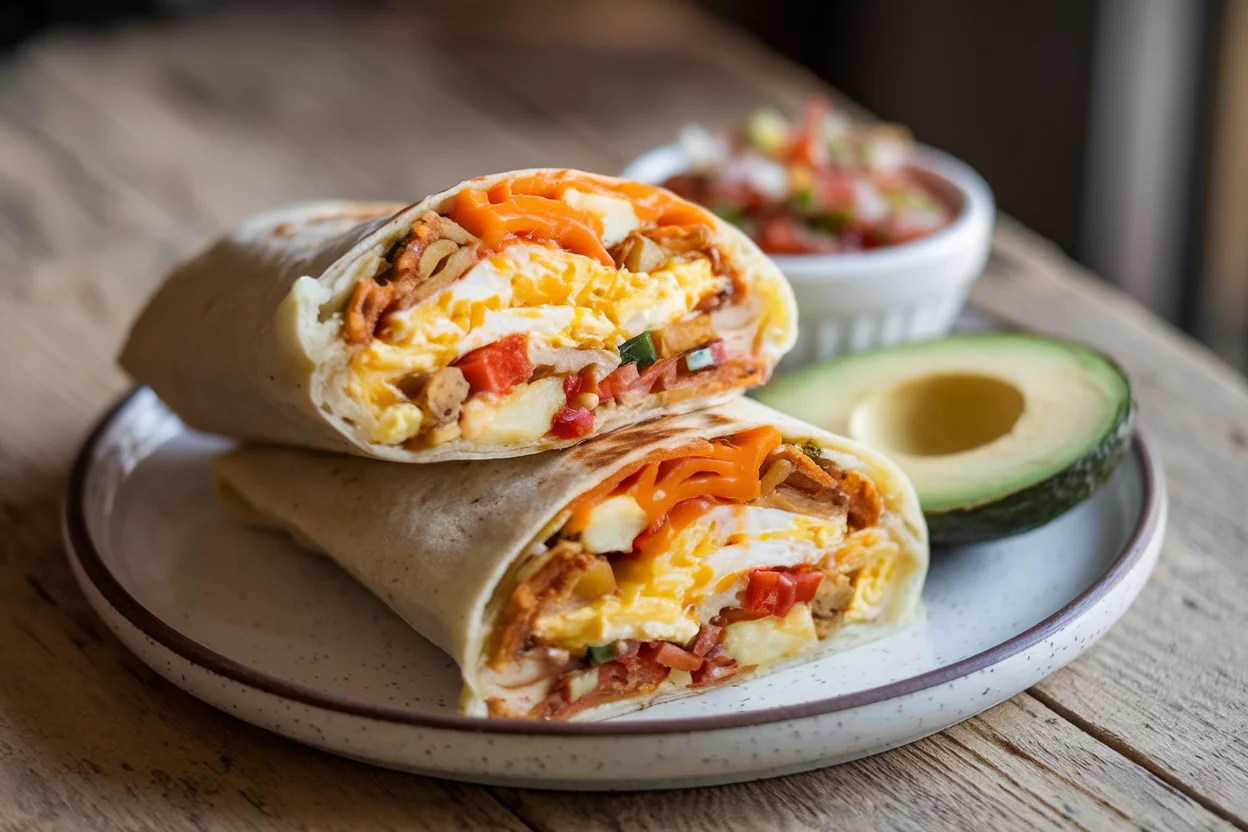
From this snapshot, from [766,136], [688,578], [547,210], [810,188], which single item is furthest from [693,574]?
[766,136]

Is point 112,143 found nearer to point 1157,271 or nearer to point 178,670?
point 178,670

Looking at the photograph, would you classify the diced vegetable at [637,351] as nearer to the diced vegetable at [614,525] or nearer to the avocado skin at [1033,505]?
the diced vegetable at [614,525]

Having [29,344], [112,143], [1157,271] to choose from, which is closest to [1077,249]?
[1157,271]

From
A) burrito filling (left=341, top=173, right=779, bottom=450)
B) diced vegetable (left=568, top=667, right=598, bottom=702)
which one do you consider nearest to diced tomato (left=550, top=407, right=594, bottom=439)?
burrito filling (left=341, top=173, right=779, bottom=450)

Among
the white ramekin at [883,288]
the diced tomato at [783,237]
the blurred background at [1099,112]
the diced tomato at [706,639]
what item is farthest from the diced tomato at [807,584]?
the blurred background at [1099,112]

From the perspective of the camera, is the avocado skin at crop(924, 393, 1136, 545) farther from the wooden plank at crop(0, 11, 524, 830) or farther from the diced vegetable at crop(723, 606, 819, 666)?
the wooden plank at crop(0, 11, 524, 830)

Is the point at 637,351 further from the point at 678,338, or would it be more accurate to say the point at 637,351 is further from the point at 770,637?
the point at 770,637

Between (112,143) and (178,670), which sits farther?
(112,143)
